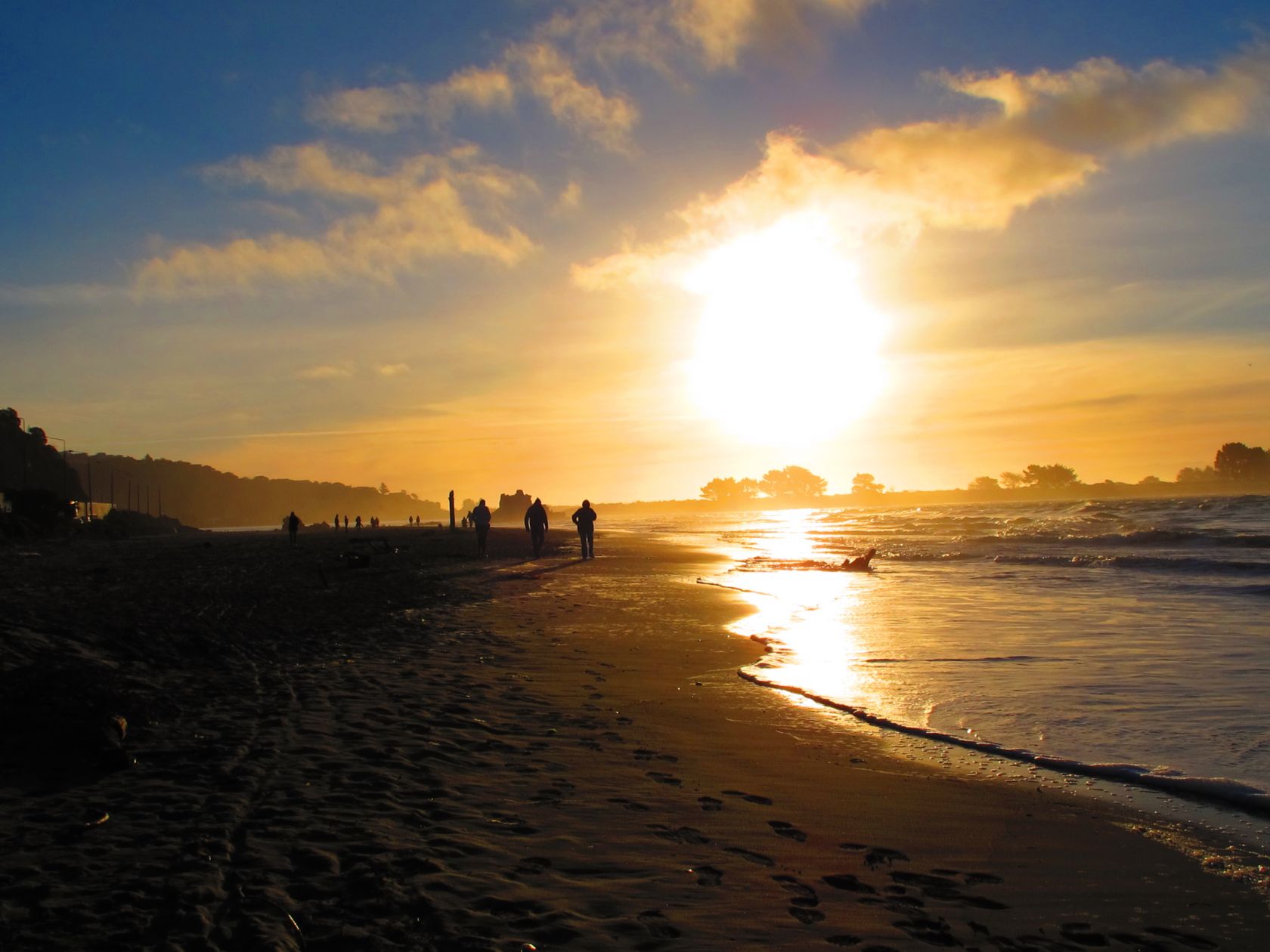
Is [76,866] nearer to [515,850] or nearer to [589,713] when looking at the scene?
[515,850]

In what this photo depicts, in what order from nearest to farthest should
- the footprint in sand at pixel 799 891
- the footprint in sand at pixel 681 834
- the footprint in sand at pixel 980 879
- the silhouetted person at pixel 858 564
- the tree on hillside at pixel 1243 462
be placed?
1. the footprint in sand at pixel 799 891
2. the footprint in sand at pixel 980 879
3. the footprint in sand at pixel 681 834
4. the silhouetted person at pixel 858 564
5. the tree on hillside at pixel 1243 462

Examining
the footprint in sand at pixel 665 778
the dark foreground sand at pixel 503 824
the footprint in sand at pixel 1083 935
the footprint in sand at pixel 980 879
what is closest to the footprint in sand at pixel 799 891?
the dark foreground sand at pixel 503 824

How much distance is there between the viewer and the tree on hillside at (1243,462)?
128 m

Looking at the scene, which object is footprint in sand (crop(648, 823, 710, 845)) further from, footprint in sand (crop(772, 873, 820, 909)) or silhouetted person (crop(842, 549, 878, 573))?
silhouetted person (crop(842, 549, 878, 573))

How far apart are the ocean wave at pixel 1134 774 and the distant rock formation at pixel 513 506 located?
12430 centimetres

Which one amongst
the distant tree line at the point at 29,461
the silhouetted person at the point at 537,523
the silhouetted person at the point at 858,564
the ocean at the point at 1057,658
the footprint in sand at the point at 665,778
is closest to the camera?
the footprint in sand at the point at 665,778

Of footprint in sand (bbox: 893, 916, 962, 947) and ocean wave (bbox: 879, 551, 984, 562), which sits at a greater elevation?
footprint in sand (bbox: 893, 916, 962, 947)

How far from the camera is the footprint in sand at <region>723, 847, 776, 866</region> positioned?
162 inches

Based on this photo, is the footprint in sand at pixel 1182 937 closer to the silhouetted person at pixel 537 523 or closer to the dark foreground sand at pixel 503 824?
the dark foreground sand at pixel 503 824

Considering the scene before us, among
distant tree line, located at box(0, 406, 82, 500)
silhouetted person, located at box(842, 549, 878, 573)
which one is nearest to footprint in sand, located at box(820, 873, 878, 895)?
silhouetted person, located at box(842, 549, 878, 573)

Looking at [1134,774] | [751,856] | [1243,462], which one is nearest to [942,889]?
[751,856]

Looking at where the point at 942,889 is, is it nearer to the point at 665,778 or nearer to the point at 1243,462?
the point at 665,778

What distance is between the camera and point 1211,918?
364 centimetres

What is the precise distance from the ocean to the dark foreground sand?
36.9 inches
